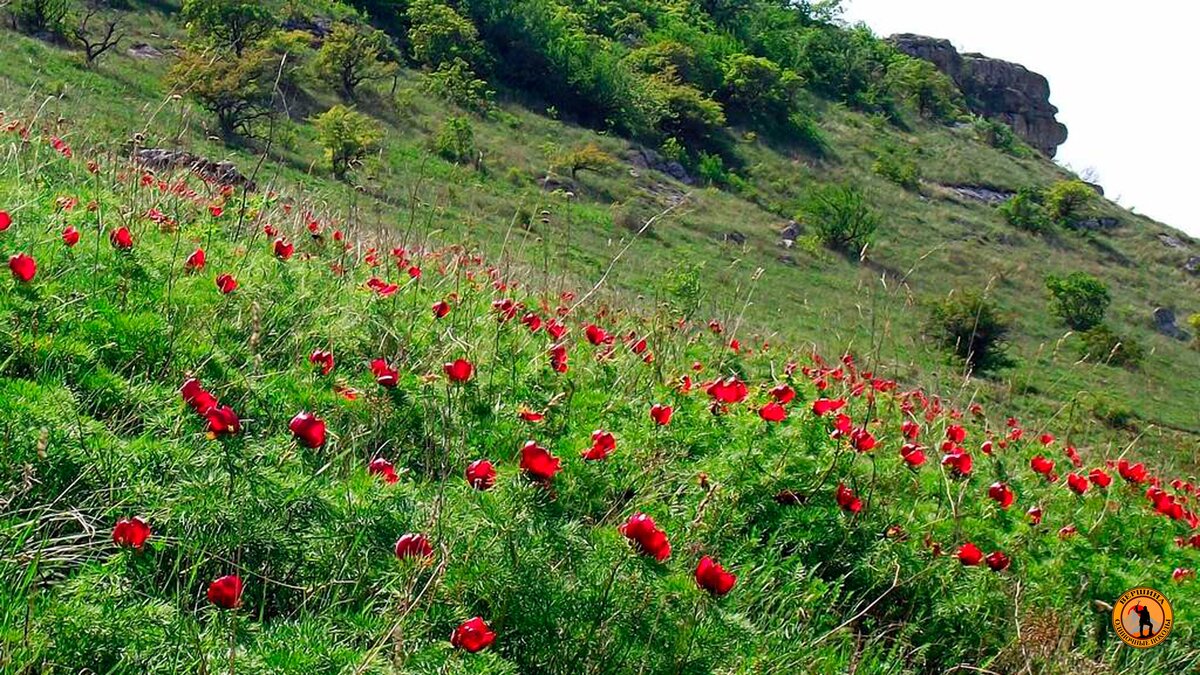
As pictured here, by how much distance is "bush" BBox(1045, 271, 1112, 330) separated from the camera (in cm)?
2914

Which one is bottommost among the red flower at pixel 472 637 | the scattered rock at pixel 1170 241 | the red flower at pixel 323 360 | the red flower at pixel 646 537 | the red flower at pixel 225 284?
the red flower at pixel 323 360

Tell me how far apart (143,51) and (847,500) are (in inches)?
1039

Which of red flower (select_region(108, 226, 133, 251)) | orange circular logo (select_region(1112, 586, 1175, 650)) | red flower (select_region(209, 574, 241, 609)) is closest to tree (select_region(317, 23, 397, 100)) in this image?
red flower (select_region(108, 226, 133, 251))

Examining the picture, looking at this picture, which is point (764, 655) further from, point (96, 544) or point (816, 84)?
point (816, 84)

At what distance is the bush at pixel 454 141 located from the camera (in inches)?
1017

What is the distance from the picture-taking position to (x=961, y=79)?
2544 inches

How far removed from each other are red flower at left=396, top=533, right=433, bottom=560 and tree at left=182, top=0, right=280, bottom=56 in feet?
83.9

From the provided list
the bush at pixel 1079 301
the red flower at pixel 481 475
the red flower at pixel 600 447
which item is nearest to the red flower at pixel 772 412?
the red flower at pixel 600 447

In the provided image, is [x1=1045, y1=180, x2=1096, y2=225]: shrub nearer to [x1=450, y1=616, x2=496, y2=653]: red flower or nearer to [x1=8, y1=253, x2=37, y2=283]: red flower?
[x1=8, y1=253, x2=37, y2=283]: red flower

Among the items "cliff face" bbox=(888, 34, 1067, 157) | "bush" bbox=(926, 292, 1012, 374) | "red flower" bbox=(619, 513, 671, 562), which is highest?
"cliff face" bbox=(888, 34, 1067, 157)

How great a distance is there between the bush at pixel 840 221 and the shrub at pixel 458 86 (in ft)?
38.7

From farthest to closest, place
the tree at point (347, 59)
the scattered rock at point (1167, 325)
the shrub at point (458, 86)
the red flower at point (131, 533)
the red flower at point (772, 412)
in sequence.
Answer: the scattered rock at point (1167, 325) → the shrub at point (458, 86) → the tree at point (347, 59) → the red flower at point (772, 412) → the red flower at point (131, 533)

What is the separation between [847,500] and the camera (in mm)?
2760

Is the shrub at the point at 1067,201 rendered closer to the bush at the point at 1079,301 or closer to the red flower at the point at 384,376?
the bush at the point at 1079,301
